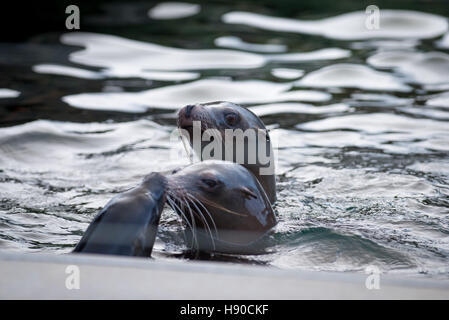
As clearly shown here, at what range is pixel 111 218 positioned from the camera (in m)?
3.22

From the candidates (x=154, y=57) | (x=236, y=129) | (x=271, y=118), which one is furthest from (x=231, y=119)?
(x=154, y=57)

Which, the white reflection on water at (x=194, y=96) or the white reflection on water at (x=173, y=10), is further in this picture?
the white reflection on water at (x=173, y=10)

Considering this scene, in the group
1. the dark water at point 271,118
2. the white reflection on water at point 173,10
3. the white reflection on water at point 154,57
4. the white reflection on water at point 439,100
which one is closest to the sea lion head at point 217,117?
the dark water at point 271,118

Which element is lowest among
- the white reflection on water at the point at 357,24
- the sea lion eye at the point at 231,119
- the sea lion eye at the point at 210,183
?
the sea lion eye at the point at 210,183

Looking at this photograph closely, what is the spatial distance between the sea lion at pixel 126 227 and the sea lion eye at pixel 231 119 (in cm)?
150

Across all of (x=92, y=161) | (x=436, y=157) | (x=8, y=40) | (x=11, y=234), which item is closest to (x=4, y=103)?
(x=92, y=161)

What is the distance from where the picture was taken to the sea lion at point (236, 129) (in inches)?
186

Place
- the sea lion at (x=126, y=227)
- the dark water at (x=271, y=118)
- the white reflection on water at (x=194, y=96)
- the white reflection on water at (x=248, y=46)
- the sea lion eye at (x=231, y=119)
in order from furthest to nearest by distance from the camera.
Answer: the white reflection on water at (x=248, y=46)
the white reflection on water at (x=194, y=96)
the sea lion eye at (x=231, y=119)
the dark water at (x=271, y=118)
the sea lion at (x=126, y=227)

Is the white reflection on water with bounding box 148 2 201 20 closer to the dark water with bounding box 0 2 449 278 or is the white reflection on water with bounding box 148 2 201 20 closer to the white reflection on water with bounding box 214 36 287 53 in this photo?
the dark water with bounding box 0 2 449 278

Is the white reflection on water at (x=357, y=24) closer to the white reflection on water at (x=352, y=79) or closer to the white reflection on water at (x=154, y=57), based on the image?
the white reflection on water at (x=154, y=57)

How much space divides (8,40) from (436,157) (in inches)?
232

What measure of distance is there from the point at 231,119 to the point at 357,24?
636 cm

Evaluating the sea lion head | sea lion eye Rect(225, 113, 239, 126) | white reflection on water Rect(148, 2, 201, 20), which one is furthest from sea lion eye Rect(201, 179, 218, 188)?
white reflection on water Rect(148, 2, 201, 20)

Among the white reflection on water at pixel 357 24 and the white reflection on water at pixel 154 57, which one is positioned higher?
the white reflection on water at pixel 357 24
